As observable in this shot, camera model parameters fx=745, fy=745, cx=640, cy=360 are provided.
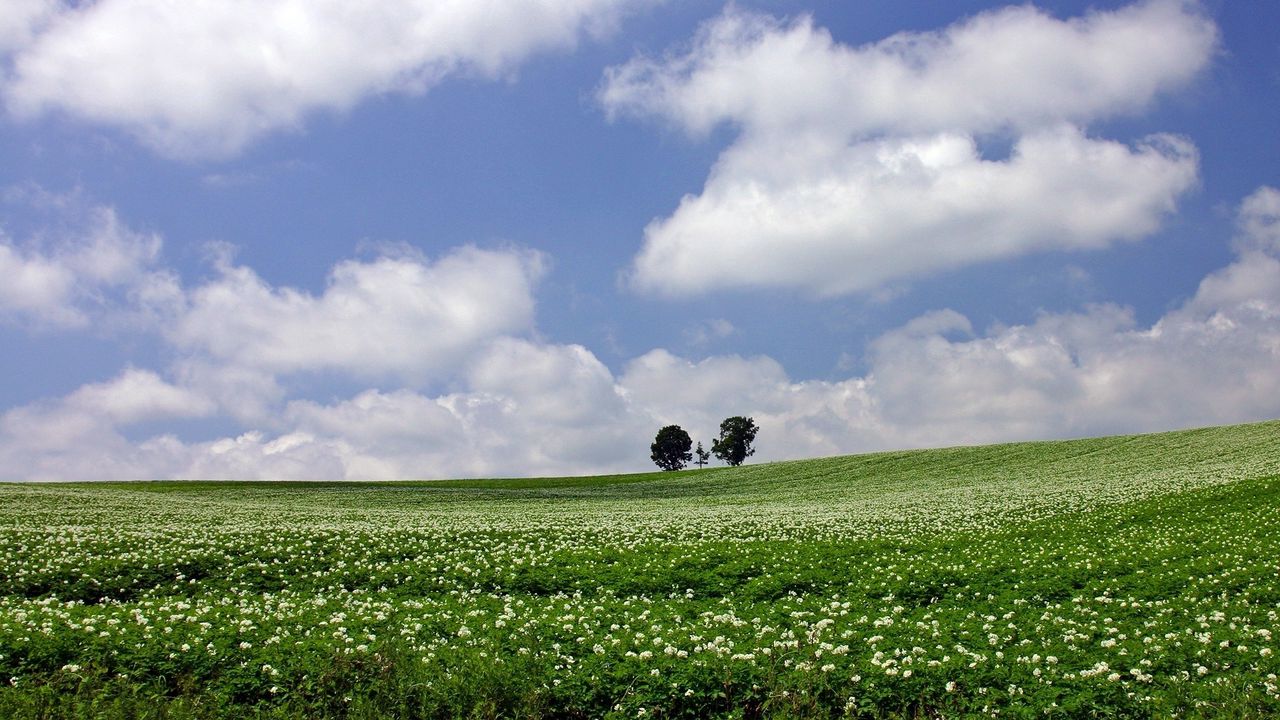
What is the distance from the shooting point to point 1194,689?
10234 millimetres

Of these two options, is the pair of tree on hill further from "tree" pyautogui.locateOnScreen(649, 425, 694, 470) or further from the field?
the field

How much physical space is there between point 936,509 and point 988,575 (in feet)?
72.4

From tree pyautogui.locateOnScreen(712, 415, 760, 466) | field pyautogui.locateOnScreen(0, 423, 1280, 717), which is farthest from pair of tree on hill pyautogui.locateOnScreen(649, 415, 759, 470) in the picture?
field pyautogui.locateOnScreen(0, 423, 1280, 717)

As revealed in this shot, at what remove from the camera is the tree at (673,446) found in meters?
150

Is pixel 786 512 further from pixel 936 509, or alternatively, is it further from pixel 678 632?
pixel 678 632

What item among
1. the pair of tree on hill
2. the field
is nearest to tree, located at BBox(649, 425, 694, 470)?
the pair of tree on hill

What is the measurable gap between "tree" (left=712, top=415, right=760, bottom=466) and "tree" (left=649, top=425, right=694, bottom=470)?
5978 mm

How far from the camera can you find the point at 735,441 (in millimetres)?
149625

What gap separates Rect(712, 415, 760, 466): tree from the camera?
491 ft

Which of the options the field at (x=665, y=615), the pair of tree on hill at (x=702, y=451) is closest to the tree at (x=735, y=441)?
the pair of tree on hill at (x=702, y=451)

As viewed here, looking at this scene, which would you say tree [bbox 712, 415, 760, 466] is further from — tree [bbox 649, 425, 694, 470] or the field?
the field

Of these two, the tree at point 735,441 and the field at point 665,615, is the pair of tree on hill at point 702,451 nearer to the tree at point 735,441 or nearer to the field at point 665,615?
the tree at point 735,441

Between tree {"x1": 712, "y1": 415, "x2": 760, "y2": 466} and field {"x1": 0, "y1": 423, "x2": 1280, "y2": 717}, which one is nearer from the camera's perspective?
field {"x1": 0, "y1": 423, "x2": 1280, "y2": 717}

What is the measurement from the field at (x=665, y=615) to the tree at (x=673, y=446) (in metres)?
112
